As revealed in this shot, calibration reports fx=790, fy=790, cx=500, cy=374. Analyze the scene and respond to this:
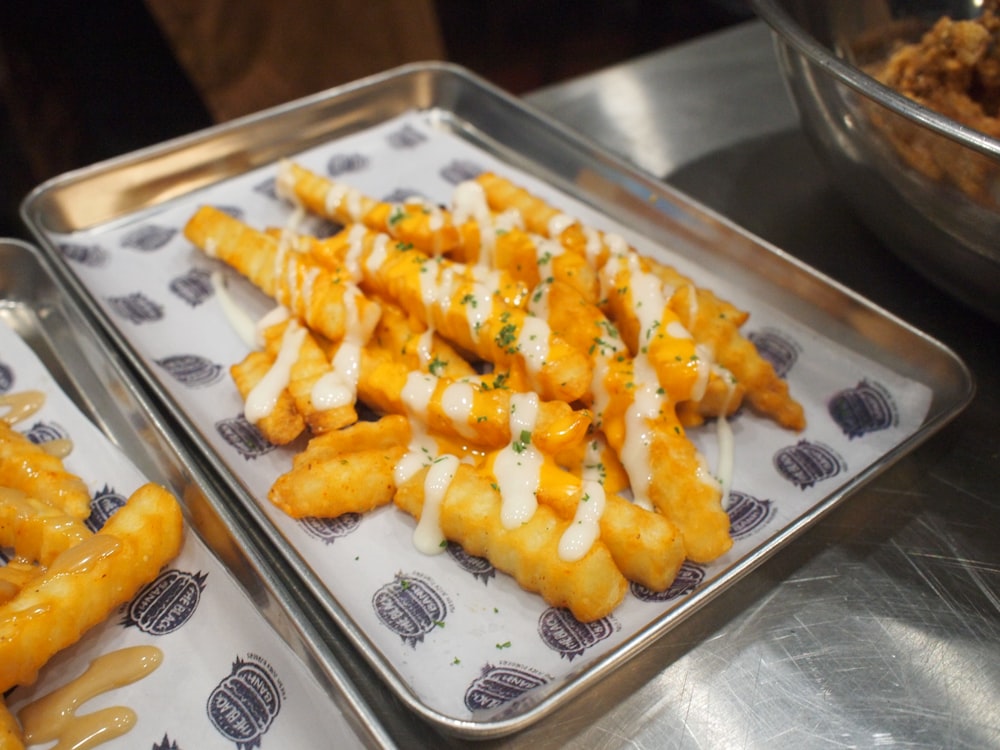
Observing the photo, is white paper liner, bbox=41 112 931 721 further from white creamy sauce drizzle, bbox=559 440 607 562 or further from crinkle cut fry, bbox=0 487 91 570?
crinkle cut fry, bbox=0 487 91 570

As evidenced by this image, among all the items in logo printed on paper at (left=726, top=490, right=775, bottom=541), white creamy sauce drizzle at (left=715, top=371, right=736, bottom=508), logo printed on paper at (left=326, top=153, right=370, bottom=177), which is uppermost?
logo printed on paper at (left=326, top=153, right=370, bottom=177)

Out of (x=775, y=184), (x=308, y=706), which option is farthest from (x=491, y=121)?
(x=308, y=706)

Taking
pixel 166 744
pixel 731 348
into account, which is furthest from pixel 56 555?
pixel 731 348

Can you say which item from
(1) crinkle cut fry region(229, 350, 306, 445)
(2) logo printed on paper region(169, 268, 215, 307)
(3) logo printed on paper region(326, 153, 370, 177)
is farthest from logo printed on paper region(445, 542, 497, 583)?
(3) logo printed on paper region(326, 153, 370, 177)

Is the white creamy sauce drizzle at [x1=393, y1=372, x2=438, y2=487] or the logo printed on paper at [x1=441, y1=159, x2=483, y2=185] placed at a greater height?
the logo printed on paper at [x1=441, y1=159, x2=483, y2=185]

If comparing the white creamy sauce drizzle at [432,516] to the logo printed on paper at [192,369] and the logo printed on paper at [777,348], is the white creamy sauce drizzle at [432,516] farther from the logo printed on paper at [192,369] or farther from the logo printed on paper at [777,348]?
the logo printed on paper at [777,348]

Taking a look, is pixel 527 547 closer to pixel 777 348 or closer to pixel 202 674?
pixel 202 674

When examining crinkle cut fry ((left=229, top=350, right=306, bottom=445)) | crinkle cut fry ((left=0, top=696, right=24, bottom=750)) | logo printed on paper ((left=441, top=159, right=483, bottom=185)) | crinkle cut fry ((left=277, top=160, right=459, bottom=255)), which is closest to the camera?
crinkle cut fry ((left=0, top=696, right=24, bottom=750))

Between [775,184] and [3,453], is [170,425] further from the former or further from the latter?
[775,184]
